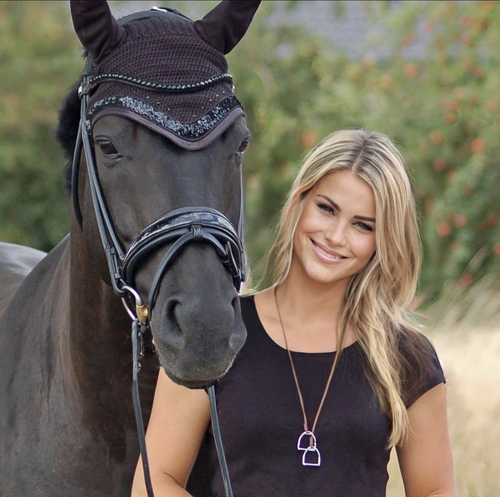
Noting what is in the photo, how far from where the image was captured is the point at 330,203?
7.86 ft

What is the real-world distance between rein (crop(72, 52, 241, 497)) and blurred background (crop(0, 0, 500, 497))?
2339mm

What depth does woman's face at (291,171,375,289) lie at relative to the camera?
237cm

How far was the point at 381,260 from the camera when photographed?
241 cm

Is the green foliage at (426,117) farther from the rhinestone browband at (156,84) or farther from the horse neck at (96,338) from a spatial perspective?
the rhinestone browband at (156,84)

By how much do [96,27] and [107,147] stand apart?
0.32 m

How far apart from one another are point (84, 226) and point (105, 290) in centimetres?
20

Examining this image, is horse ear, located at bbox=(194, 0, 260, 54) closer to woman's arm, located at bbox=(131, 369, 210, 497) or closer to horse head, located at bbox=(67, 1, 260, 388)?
horse head, located at bbox=(67, 1, 260, 388)

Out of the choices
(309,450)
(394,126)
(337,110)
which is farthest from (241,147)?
(337,110)

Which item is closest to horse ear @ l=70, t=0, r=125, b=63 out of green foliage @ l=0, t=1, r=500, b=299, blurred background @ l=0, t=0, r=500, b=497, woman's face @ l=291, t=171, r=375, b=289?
woman's face @ l=291, t=171, r=375, b=289

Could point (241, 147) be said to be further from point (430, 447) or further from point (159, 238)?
point (430, 447)

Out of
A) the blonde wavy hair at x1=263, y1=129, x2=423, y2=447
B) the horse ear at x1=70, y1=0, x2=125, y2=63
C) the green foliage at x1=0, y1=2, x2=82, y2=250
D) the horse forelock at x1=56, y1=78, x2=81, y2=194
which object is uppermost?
the horse ear at x1=70, y1=0, x2=125, y2=63

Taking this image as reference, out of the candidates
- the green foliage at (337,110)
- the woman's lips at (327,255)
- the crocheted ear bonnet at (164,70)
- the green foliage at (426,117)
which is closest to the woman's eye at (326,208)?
the woman's lips at (327,255)

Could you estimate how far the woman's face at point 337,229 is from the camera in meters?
2.37

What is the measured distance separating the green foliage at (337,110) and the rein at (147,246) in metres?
3.38
